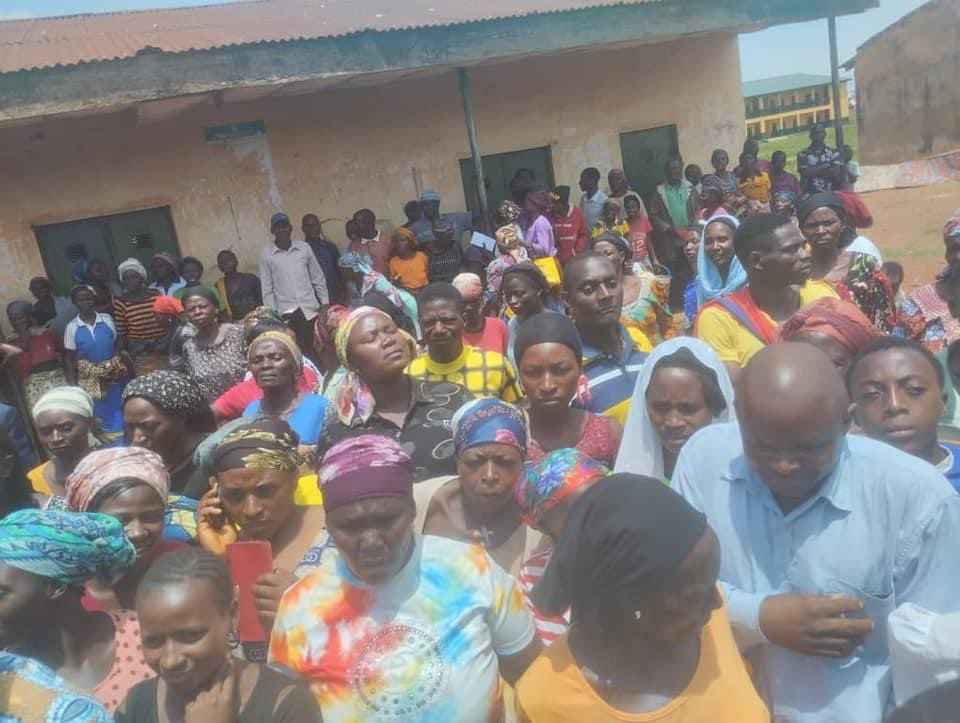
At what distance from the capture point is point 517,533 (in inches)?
90.4

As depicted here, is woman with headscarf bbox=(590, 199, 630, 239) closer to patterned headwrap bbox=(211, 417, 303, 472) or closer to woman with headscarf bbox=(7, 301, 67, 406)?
woman with headscarf bbox=(7, 301, 67, 406)

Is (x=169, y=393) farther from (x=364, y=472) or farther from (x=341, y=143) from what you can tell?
(x=341, y=143)

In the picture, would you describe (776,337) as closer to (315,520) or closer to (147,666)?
(315,520)

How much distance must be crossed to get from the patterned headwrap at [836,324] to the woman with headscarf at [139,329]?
17.9 feet

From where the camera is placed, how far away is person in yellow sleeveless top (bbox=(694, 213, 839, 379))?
3.23 metres

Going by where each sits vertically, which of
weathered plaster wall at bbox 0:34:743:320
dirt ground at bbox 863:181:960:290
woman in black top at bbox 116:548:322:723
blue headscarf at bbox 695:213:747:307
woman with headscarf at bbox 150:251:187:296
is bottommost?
dirt ground at bbox 863:181:960:290

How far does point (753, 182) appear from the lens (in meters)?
10.0

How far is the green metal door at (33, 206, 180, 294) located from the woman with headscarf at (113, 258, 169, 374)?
1242mm

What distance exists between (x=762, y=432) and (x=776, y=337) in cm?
174

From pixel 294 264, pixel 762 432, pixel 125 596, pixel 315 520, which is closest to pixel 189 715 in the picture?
pixel 125 596

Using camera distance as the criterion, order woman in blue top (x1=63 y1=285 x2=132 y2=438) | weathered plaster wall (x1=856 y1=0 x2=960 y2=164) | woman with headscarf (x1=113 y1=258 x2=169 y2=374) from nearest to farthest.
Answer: woman in blue top (x1=63 y1=285 x2=132 y2=438) < woman with headscarf (x1=113 y1=258 x2=169 y2=374) < weathered plaster wall (x1=856 y1=0 x2=960 y2=164)

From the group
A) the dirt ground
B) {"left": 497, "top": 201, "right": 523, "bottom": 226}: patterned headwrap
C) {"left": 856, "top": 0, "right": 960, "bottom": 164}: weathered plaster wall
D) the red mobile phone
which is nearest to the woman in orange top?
{"left": 497, "top": 201, "right": 523, "bottom": 226}: patterned headwrap

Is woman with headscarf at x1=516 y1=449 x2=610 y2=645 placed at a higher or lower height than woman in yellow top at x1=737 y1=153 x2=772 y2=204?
lower

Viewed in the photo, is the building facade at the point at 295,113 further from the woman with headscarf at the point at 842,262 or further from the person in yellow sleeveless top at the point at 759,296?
the person in yellow sleeveless top at the point at 759,296
